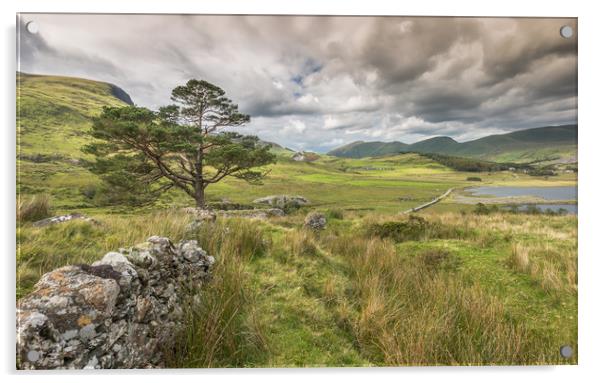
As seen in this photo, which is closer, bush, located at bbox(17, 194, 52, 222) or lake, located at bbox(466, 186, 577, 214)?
bush, located at bbox(17, 194, 52, 222)

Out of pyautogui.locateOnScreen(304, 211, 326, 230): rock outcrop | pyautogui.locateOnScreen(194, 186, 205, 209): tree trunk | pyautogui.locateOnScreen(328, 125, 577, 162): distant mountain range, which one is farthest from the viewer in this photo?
pyautogui.locateOnScreen(304, 211, 326, 230): rock outcrop

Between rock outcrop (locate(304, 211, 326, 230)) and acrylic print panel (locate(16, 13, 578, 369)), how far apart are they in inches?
2.1

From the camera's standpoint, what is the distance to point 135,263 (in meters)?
2.24

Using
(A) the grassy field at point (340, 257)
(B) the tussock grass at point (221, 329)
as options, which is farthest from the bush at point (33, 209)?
(B) the tussock grass at point (221, 329)

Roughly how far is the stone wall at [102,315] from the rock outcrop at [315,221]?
2930mm

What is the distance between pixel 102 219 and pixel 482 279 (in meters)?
5.01

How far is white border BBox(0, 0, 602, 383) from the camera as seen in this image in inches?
126

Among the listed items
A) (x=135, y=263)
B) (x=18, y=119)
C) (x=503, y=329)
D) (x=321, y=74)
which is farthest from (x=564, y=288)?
(x=18, y=119)

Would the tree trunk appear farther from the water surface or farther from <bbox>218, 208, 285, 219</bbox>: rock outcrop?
A: the water surface

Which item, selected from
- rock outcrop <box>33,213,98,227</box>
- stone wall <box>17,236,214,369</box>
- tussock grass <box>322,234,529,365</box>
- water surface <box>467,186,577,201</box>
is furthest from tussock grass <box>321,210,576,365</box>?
rock outcrop <box>33,213,98,227</box>
